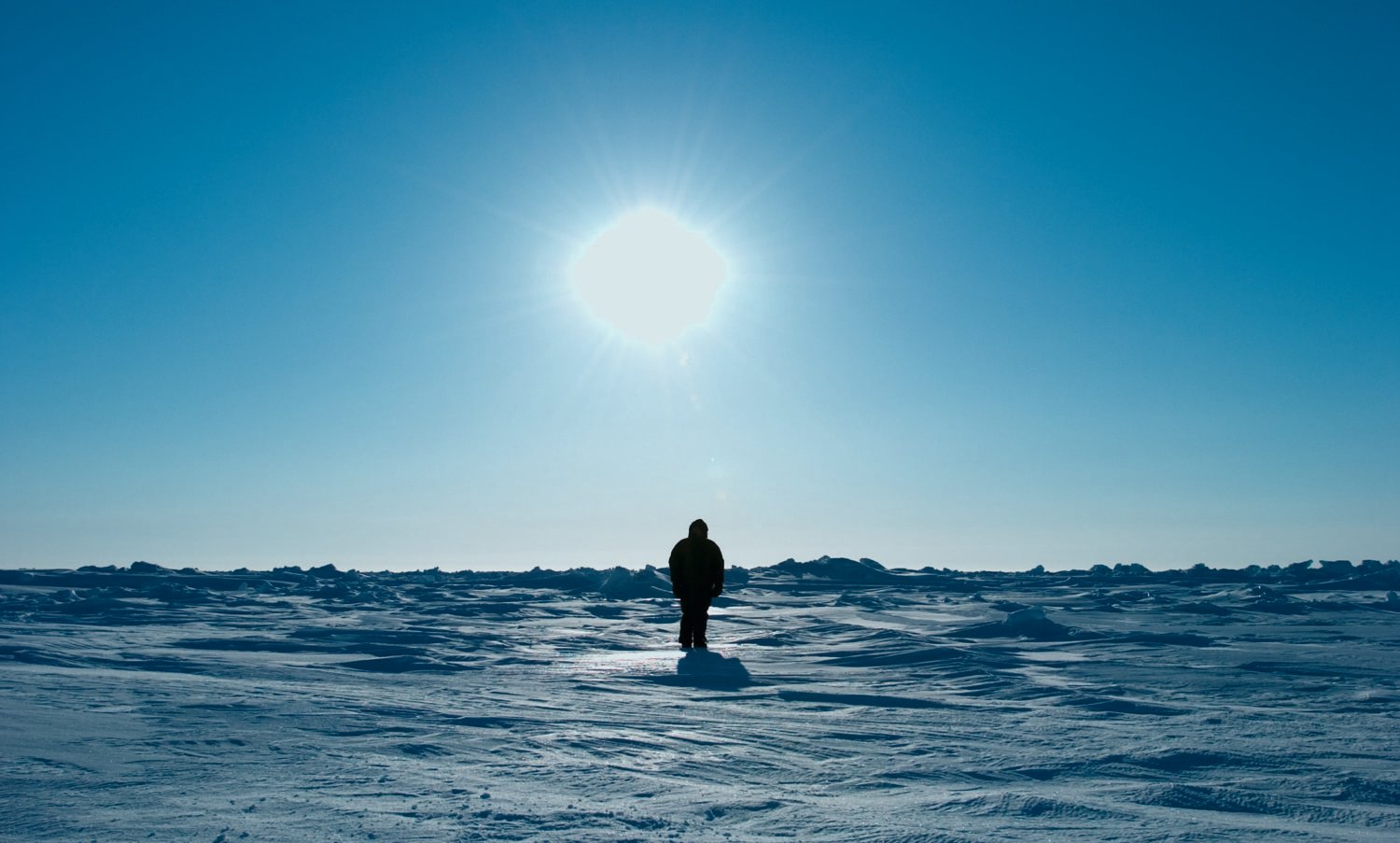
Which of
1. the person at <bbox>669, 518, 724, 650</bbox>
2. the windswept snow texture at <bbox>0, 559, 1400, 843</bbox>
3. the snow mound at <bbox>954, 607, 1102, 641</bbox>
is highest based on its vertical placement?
the person at <bbox>669, 518, 724, 650</bbox>

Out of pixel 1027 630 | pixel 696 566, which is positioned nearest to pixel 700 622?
pixel 696 566

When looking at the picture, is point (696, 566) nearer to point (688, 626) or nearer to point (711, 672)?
point (688, 626)

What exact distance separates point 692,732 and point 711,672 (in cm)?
284

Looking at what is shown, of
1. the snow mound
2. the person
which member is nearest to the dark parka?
the person

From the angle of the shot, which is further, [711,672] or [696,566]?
[696,566]

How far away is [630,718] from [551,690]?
137 centimetres

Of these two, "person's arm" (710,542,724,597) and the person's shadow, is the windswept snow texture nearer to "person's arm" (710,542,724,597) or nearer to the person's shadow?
the person's shadow

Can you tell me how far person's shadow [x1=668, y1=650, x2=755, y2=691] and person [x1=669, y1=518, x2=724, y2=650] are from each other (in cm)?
126

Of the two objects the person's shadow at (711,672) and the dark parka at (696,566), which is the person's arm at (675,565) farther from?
the person's shadow at (711,672)

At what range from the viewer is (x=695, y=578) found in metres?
11.2

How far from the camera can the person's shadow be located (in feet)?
24.3

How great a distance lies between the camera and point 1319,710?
6.02 metres

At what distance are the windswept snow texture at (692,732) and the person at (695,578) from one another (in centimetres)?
66

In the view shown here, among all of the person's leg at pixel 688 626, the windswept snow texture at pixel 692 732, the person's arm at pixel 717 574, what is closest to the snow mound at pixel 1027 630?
the windswept snow texture at pixel 692 732
